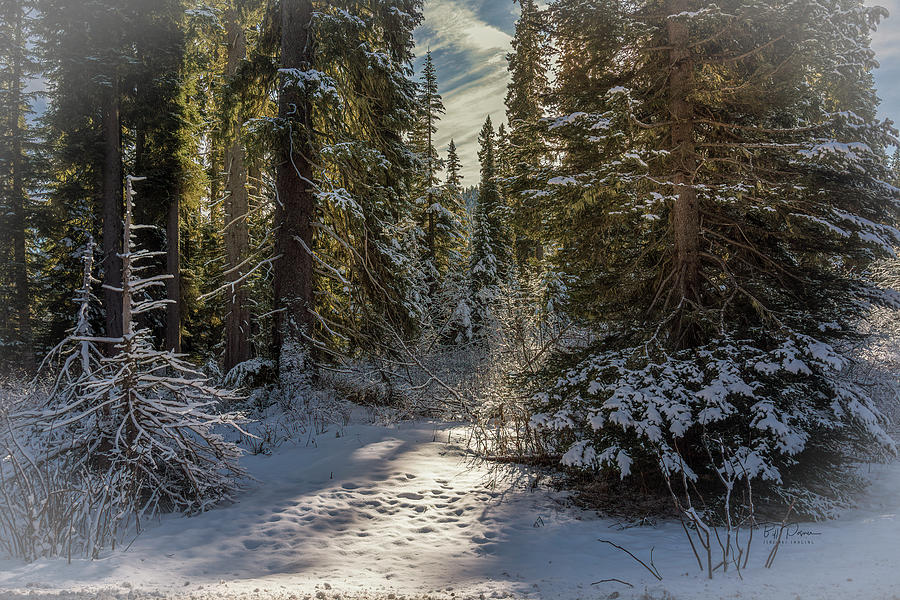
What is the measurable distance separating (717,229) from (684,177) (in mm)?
1131

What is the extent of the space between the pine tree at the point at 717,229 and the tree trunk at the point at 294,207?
550 cm

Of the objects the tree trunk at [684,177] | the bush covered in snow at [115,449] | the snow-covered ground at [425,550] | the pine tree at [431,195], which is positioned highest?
the pine tree at [431,195]

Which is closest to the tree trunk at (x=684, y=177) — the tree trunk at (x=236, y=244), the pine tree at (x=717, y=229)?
the pine tree at (x=717, y=229)

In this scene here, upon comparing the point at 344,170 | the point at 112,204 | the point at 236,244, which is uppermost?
the point at 112,204

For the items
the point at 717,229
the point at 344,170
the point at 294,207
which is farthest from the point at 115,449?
the point at 717,229

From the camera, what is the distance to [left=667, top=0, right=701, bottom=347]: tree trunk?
285 inches

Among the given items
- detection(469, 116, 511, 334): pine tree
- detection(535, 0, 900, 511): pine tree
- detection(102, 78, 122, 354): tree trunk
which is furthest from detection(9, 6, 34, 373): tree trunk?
detection(535, 0, 900, 511): pine tree

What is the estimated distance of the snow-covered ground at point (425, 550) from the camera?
3.90 meters

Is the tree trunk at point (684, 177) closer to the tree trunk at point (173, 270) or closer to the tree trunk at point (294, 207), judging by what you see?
the tree trunk at point (294, 207)

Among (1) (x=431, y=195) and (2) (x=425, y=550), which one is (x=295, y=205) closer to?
(2) (x=425, y=550)

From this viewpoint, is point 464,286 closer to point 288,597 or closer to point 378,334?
point 378,334

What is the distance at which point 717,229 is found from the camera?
7.87 m

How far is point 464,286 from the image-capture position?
29.8 m

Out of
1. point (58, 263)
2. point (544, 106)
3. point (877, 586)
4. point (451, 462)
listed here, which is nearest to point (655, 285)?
point (544, 106)
